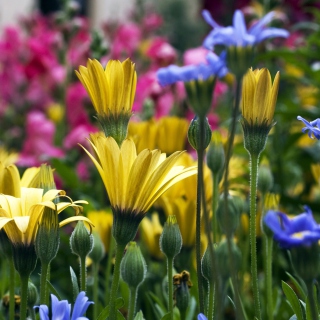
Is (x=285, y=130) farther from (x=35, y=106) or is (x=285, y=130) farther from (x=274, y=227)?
(x=274, y=227)

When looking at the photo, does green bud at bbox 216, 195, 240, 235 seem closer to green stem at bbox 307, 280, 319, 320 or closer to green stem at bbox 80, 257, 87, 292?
green stem at bbox 307, 280, 319, 320

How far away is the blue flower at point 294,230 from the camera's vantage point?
360 millimetres

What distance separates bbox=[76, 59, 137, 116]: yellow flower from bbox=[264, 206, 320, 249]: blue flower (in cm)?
21

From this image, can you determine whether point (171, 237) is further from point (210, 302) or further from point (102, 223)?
point (102, 223)

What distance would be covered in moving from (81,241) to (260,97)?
18 centimetres

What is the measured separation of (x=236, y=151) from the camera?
1135mm

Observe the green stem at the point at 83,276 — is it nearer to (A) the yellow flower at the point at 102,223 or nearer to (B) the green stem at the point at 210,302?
(B) the green stem at the point at 210,302

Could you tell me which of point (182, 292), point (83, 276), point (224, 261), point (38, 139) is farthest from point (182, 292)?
point (38, 139)

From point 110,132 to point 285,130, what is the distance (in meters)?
1.07

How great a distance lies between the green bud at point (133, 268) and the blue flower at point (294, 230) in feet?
0.49

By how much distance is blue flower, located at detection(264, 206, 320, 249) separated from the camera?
36cm

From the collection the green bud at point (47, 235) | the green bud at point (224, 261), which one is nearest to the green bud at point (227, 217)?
the green bud at point (224, 261)

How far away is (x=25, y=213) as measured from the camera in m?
0.50

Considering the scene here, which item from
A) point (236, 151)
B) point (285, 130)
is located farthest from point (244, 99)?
point (285, 130)
